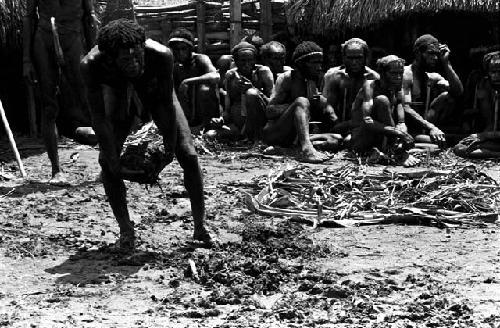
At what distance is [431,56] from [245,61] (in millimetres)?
2168

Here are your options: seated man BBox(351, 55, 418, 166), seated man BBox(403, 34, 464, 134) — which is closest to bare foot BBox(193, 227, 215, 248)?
seated man BBox(351, 55, 418, 166)

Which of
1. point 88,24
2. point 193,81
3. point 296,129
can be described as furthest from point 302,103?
point 88,24

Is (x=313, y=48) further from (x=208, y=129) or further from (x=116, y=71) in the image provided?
(x=116, y=71)

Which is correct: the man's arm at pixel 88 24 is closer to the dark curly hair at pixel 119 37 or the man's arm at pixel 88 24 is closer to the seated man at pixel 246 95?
the seated man at pixel 246 95

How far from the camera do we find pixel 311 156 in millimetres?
10445

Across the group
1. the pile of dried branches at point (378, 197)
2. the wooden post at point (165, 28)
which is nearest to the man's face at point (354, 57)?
the pile of dried branches at point (378, 197)

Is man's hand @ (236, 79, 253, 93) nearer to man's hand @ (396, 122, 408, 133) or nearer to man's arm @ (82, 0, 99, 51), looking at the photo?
man's hand @ (396, 122, 408, 133)

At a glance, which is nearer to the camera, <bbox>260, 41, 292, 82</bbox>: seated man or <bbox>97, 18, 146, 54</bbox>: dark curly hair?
<bbox>97, 18, 146, 54</bbox>: dark curly hair

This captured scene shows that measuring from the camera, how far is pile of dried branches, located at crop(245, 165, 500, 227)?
727 centimetres

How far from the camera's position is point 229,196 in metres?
8.39

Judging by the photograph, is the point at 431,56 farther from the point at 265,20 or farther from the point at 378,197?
the point at 378,197

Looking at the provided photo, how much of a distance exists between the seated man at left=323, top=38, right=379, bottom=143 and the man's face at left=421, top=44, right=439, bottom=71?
0.60m

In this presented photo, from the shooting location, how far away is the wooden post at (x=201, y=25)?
14.3 m

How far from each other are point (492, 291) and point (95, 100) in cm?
254
